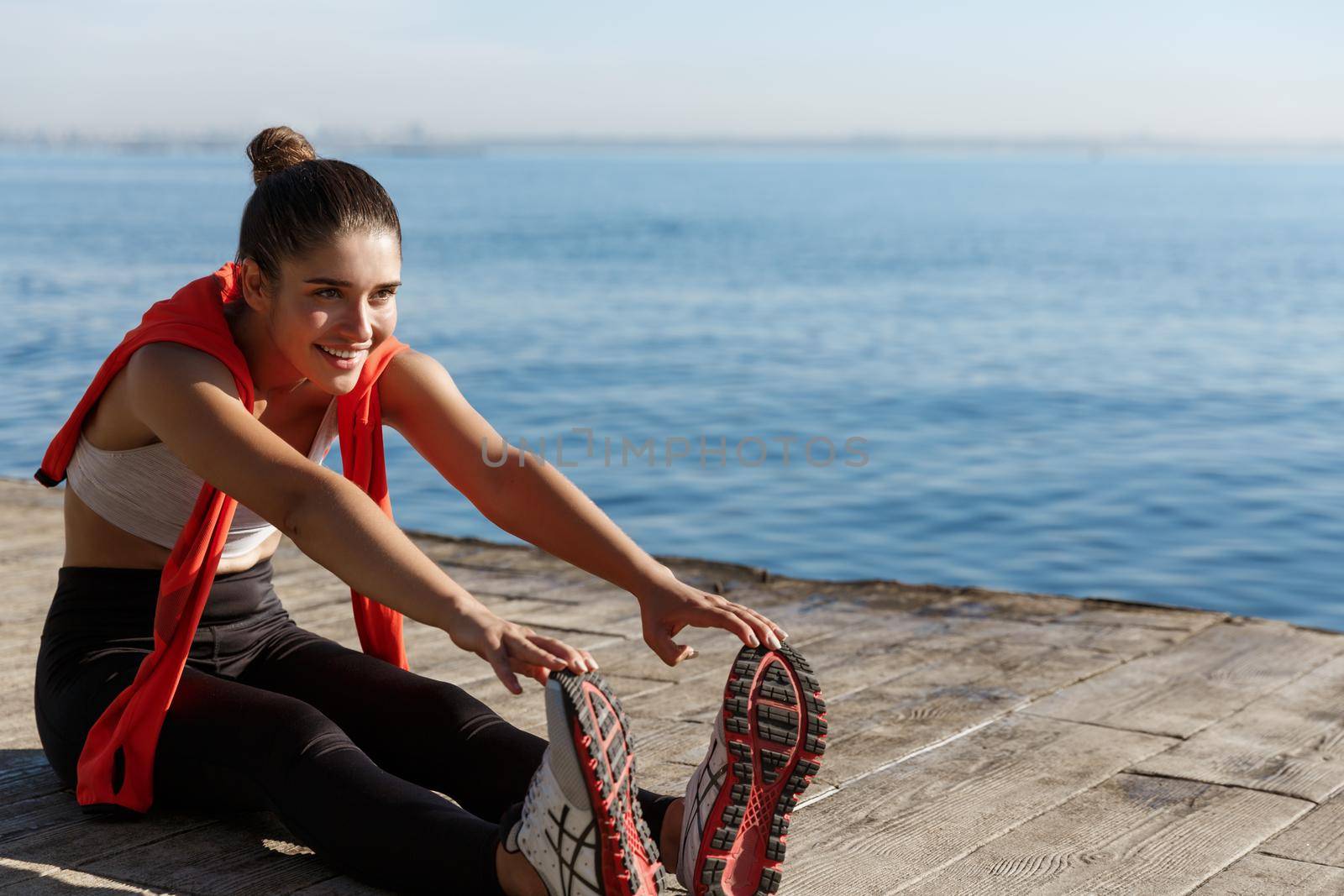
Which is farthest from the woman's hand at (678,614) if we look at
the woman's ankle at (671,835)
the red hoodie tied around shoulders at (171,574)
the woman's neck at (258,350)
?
the woman's neck at (258,350)

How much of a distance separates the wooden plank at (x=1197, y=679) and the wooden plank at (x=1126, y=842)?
1.28 feet

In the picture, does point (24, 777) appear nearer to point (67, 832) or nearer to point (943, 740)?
point (67, 832)

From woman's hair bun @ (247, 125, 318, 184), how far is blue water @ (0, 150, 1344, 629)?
5605 millimetres

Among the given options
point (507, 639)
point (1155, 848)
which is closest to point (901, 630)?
point (1155, 848)

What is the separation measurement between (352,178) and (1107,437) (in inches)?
403

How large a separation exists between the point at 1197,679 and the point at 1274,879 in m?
1.20

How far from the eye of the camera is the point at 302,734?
6.93ft

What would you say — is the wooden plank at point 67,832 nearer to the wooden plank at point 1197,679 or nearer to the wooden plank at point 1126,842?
the wooden plank at point 1126,842

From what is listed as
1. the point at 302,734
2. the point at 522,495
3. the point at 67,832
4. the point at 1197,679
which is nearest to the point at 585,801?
the point at 302,734

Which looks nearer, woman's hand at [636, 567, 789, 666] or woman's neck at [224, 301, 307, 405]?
woman's hand at [636, 567, 789, 666]

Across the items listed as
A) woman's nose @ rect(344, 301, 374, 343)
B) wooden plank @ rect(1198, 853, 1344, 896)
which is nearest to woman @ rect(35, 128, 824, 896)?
woman's nose @ rect(344, 301, 374, 343)

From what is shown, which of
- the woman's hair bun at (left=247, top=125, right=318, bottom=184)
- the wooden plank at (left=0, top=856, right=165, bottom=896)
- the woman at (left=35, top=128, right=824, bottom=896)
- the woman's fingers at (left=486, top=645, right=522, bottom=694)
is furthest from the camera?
the woman's hair bun at (left=247, top=125, right=318, bottom=184)

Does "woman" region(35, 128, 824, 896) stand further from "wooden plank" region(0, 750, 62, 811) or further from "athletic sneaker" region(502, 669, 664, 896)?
"wooden plank" region(0, 750, 62, 811)

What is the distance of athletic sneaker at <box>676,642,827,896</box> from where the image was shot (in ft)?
6.34
